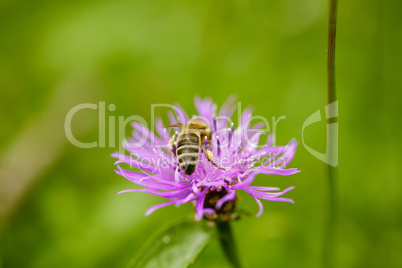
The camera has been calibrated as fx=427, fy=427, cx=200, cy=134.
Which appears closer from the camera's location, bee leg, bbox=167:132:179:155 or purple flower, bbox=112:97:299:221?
purple flower, bbox=112:97:299:221

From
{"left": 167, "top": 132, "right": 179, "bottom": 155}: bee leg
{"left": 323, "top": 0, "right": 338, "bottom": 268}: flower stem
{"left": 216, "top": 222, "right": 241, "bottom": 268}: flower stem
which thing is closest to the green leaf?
{"left": 216, "top": 222, "right": 241, "bottom": 268}: flower stem

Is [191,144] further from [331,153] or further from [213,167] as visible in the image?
[331,153]

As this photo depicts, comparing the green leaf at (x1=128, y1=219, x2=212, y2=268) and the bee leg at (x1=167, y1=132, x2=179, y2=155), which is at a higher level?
the bee leg at (x1=167, y1=132, x2=179, y2=155)

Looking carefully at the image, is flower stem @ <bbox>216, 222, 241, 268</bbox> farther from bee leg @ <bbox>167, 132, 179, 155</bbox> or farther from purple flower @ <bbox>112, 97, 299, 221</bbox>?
bee leg @ <bbox>167, 132, 179, 155</bbox>

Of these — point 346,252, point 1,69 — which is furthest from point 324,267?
point 1,69

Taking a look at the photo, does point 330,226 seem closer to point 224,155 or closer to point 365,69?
point 224,155

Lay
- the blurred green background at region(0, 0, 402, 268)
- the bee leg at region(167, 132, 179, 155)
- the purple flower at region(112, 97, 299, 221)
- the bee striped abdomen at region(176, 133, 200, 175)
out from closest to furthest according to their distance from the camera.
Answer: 1. the purple flower at region(112, 97, 299, 221)
2. the bee striped abdomen at region(176, 133, 200, 175)
3. the bee leg at region(167, 132, 179, 155)
4. the blurred green background at region(0, 0, 402, 268)
